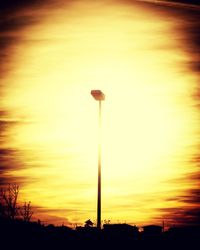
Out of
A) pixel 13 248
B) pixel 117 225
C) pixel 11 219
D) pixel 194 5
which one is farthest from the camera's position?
pixel 117 225

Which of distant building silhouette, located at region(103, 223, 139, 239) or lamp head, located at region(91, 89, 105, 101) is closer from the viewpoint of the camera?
lamp head, located at region(91, 89, 105, 101)

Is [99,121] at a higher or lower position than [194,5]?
higher

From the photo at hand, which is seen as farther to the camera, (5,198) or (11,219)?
(5,198)

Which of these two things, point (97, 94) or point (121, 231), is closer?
point (97, 94)

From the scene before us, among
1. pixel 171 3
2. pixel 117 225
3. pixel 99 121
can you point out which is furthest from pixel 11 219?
pixel 171 3

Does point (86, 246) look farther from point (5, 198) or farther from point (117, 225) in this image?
point (117, 225)

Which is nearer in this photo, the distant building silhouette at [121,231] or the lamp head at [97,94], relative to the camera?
the lamp head at [97,94]

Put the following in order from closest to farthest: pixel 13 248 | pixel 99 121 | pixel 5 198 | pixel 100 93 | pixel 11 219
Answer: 1. pixel 100 93
2. pixel 99 121
3. pixel 13 248
4. pixel 11 219
5. pixel 5 198

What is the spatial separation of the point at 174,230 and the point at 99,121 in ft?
177

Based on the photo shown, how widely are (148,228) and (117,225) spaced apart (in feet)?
17.6

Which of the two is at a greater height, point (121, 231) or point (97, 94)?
point (97, 94)

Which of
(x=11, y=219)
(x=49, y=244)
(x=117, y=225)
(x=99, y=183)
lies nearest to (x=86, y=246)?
(x=49, y=244)

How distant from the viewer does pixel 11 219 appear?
2127 inches

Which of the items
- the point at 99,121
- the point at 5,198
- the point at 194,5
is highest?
the point at 5,198
